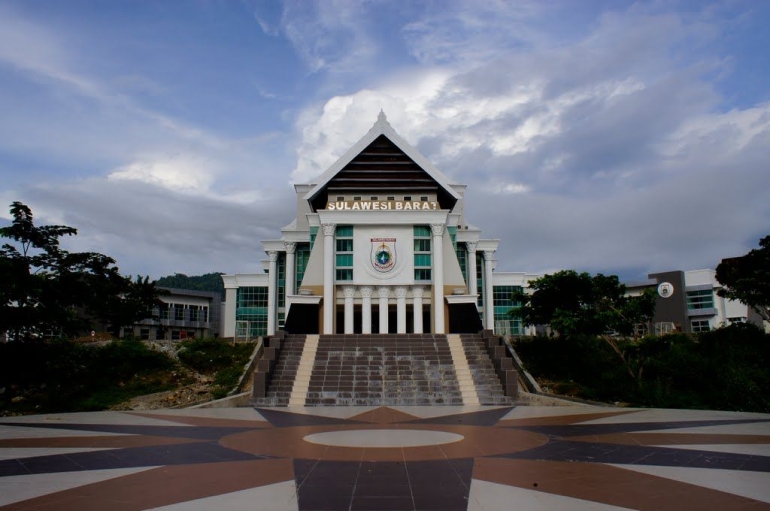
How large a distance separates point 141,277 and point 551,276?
46.2m

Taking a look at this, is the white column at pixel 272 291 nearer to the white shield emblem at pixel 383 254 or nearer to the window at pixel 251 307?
the window at pixel 251 307

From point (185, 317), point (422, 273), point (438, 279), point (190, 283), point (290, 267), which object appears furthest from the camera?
point (190, 283)

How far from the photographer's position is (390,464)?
11867 mm

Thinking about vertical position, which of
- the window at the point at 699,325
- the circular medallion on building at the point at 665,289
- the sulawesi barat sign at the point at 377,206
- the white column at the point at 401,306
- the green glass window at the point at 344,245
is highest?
the sulawesi barat sign at the point at 377,206

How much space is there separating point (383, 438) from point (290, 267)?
39.1 metres

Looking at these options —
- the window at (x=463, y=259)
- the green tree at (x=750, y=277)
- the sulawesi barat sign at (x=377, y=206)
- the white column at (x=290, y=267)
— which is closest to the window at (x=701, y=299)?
the window at (x=463, y=259)

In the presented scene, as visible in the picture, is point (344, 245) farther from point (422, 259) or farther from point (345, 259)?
point (422, 259)

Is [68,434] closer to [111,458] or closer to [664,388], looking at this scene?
[111,458]

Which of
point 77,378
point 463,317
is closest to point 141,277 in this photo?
point 77,378

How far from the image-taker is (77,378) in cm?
3056

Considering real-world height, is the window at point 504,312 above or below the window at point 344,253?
below

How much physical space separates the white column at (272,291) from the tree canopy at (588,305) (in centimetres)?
2852

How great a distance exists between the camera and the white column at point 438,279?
43.3 metres

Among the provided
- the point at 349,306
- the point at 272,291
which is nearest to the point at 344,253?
the point at 349,306
